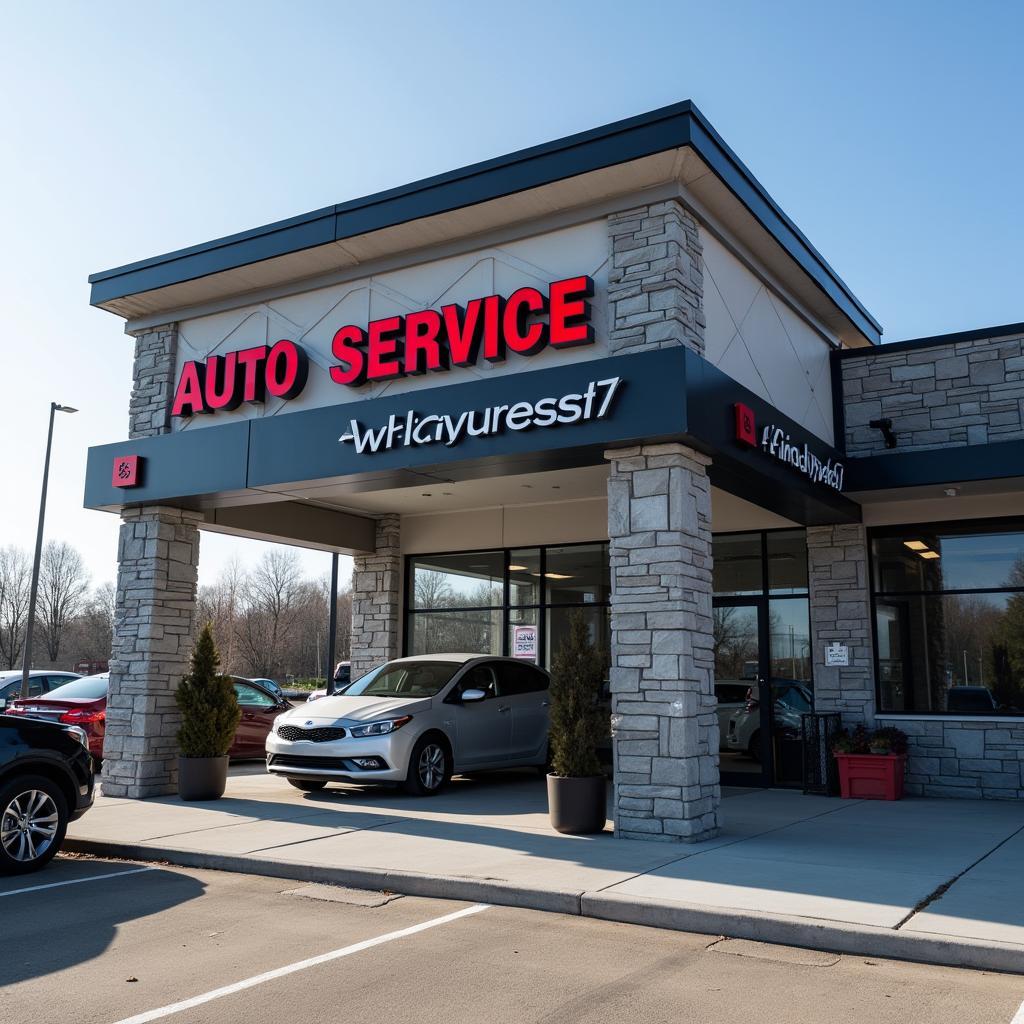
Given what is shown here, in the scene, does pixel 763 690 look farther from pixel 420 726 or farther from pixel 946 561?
pixel 420 726

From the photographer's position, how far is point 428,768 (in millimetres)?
12148

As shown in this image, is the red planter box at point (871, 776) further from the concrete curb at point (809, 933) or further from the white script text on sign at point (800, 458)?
the concrete curb at point (809, 933)

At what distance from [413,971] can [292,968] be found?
0.65m

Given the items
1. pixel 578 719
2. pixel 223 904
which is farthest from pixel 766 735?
pixel 223 904

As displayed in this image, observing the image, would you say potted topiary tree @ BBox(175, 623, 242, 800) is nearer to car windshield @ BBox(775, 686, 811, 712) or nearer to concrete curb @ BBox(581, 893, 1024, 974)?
concrete curb @ BBox(581, 893, 1024, 974)

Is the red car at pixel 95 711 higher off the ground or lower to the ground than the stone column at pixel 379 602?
lower

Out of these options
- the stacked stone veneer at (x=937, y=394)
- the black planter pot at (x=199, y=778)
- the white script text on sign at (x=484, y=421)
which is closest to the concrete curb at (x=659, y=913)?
the black planter pot at (x=199, y=778)

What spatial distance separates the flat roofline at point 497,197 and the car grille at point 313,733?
544 centimetres

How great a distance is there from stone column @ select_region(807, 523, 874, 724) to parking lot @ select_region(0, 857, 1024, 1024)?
7626 millimetres

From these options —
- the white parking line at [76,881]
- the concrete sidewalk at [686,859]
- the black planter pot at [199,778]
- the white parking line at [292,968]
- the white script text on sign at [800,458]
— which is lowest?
the white parking line at [76,881]

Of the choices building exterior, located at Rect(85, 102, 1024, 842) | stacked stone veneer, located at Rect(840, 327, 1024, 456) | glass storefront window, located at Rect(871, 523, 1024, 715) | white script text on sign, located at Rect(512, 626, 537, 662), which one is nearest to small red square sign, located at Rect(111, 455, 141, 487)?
building exterior, located at Rect(85, 102, 1024, 842)

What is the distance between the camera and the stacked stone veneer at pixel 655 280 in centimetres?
938

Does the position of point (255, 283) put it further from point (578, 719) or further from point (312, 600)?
point (312, 600)

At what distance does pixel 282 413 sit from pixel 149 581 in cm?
275
